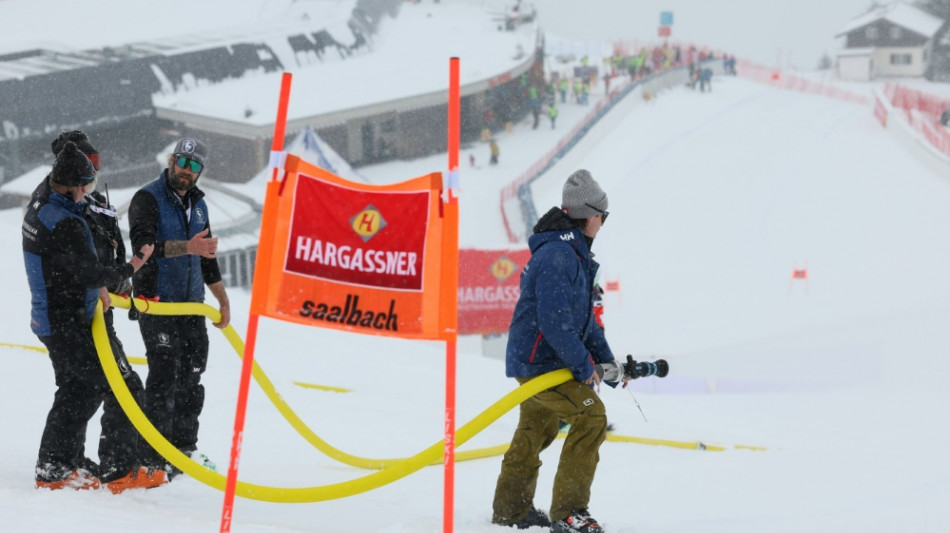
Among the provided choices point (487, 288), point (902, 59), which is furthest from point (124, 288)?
point (902, 59)

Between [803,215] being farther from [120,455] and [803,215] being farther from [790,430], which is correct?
[120,455]

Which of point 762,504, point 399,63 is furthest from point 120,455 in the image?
point 399,63

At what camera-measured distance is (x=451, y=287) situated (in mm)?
4230

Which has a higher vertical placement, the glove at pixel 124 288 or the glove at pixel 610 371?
the glove at pixel 124 288

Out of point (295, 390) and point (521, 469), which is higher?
point (521, 469)

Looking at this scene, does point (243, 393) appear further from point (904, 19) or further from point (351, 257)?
point (904, 19)

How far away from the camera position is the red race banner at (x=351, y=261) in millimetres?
4254

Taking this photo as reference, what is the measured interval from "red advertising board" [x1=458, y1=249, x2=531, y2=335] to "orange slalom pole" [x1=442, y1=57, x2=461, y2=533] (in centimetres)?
1479

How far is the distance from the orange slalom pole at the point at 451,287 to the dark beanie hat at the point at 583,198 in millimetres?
724

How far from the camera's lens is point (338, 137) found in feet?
140

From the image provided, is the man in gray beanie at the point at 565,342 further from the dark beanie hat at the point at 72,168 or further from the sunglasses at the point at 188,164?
the dark beanie hat at the point at 72,168

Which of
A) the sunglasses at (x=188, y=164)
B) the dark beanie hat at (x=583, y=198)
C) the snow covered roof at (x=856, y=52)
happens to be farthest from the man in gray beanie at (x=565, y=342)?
the snow covered roof at (x=856, y=52)

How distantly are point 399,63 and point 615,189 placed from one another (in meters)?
19.8

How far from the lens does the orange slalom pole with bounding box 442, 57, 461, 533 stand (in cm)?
415
